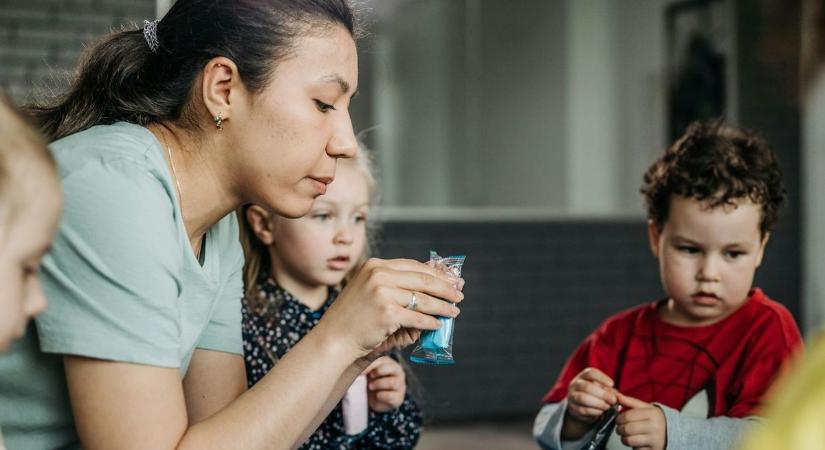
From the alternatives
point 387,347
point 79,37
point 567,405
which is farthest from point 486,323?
point 387,347

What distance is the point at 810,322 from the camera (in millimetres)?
6105

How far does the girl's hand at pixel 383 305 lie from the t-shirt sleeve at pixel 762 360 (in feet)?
2.48

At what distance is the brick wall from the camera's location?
14.5 ft

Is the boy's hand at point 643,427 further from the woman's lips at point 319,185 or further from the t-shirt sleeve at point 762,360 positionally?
the woman's lips at point 319,185

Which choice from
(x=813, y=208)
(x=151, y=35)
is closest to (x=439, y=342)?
(x=151, y=35)

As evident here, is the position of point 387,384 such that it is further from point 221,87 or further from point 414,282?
point 221,87

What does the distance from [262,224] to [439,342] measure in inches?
39.3

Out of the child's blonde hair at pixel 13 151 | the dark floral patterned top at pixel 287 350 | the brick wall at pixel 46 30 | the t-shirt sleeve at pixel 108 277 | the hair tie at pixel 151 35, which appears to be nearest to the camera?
the child's blonde hair at pixel 13 151

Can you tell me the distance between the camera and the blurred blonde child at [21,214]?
118 centimetres

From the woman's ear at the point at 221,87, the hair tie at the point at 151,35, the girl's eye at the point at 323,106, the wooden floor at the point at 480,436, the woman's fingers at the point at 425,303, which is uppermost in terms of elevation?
the hair tie at the point at 151,35

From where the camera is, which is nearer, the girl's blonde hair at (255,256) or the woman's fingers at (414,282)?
the woman's fingers at (414,282)

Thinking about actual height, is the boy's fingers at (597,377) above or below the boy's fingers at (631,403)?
above

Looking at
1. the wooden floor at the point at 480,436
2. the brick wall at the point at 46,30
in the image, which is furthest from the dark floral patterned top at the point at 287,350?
the brick wall at the point at 46,30

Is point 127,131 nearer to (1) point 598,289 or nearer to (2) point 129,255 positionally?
(2) point 129,255
